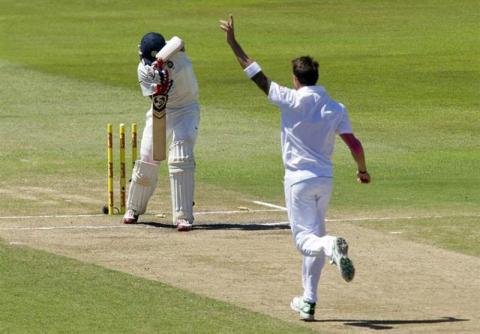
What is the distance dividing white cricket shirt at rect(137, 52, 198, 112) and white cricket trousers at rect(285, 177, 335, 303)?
16.5 feet

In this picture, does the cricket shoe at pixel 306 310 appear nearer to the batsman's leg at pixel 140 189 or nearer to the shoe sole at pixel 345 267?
the shoe sole at pixel 345 267

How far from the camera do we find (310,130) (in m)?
12.4

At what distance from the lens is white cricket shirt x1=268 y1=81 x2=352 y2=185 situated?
12383mm

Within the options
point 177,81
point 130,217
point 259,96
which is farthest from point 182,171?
point 259,96

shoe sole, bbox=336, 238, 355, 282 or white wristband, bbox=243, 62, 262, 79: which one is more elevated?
white wristband, bbox=243, 62, 262, 79

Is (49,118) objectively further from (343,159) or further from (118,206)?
(118,206)

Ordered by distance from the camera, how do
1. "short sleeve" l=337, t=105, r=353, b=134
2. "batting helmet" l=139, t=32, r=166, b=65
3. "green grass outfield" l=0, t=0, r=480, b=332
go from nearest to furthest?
1. "short sleeve" l=337, t=105, r=353, b=134
2. "batting helmet" l=139, t=32, r=166, b=65
3. "green grass outfield" l=0, t=0, r=480, b=332

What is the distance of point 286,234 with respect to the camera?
16828mm

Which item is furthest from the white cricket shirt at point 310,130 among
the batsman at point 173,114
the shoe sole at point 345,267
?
the batsman at point 173,114

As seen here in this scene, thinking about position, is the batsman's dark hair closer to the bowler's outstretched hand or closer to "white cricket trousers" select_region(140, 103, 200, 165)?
the bowler's outstretched hand

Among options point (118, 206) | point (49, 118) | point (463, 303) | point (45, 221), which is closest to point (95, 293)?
point (463, 303)

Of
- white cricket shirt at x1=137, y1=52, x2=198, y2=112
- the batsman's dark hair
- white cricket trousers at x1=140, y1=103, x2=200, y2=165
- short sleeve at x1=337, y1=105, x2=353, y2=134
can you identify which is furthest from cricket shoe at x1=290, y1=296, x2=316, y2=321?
white cricket shirt at x1=137, y1=52, x2=198, y2=112

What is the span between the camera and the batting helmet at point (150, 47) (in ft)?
57.0

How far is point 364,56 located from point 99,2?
57.6 feet
